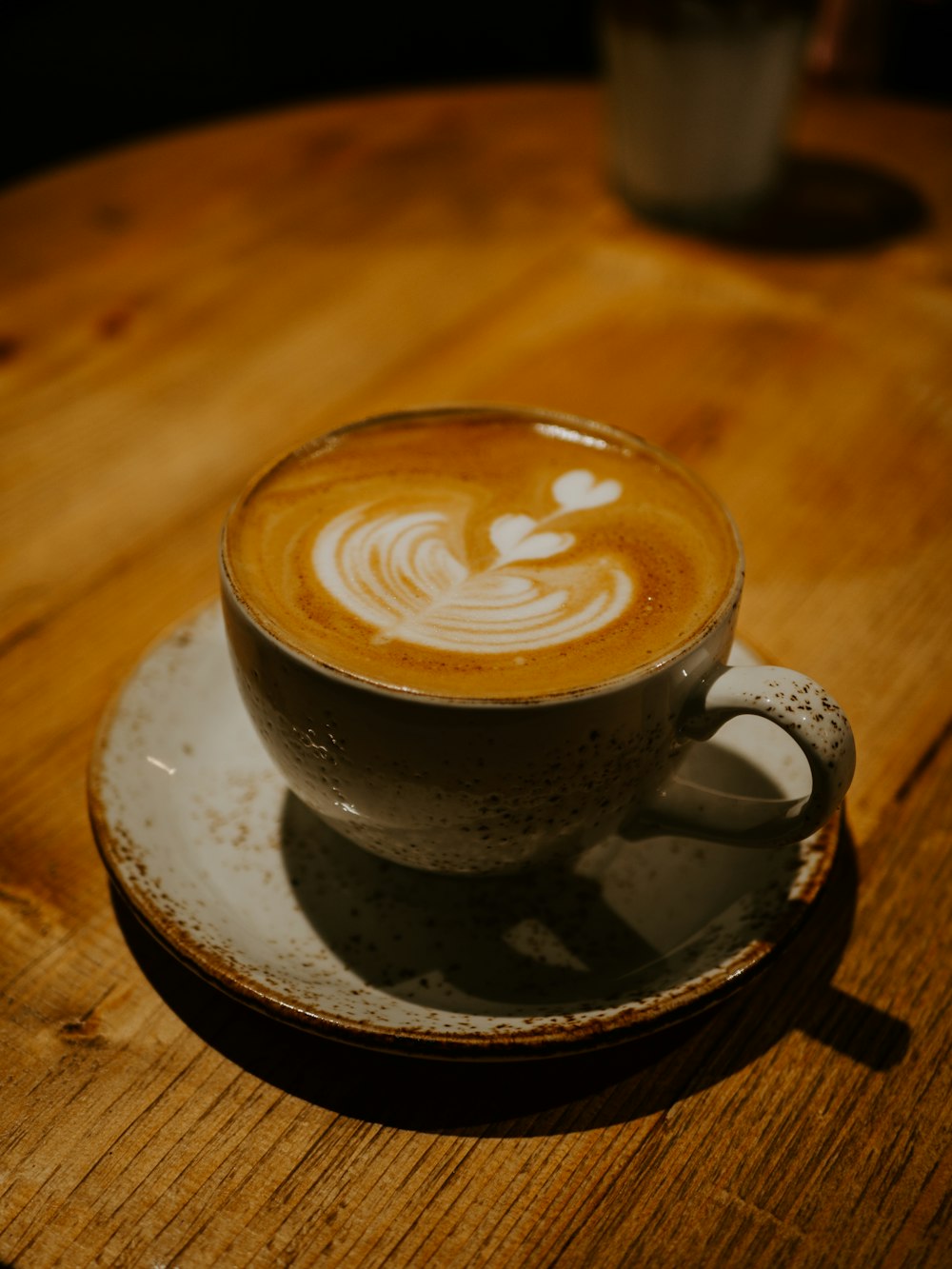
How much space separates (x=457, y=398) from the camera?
3.44 ft

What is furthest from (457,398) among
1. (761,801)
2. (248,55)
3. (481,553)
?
(248,55)

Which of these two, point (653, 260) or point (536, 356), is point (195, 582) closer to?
point (536, 356)

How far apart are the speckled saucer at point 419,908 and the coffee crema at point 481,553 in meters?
0.14

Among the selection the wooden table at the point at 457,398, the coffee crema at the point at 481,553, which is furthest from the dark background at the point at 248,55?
the coffee crema at the point at 481,553

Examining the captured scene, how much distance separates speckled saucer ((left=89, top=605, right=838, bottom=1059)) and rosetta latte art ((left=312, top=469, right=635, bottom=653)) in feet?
0.49

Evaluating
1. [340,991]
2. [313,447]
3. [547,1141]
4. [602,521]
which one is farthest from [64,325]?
[547,1141]

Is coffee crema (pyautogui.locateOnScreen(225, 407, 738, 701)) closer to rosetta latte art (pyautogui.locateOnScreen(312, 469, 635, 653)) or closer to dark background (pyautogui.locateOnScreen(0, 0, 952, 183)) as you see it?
rosetta latte art (pyautogui.locateOnScreen(312, 469, 635, 653))

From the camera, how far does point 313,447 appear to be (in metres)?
0.67

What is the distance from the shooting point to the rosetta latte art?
1.84ft

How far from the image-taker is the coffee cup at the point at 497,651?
1.69 ft

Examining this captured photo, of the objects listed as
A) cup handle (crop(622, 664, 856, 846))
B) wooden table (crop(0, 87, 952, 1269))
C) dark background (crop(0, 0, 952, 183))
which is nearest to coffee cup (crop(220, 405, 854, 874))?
cup handle (crop(622, 664, 856, 846))

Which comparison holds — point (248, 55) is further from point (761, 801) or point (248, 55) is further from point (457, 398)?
point (761, 801)

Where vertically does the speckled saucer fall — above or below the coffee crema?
below

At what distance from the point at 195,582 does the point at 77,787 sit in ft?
0.69
